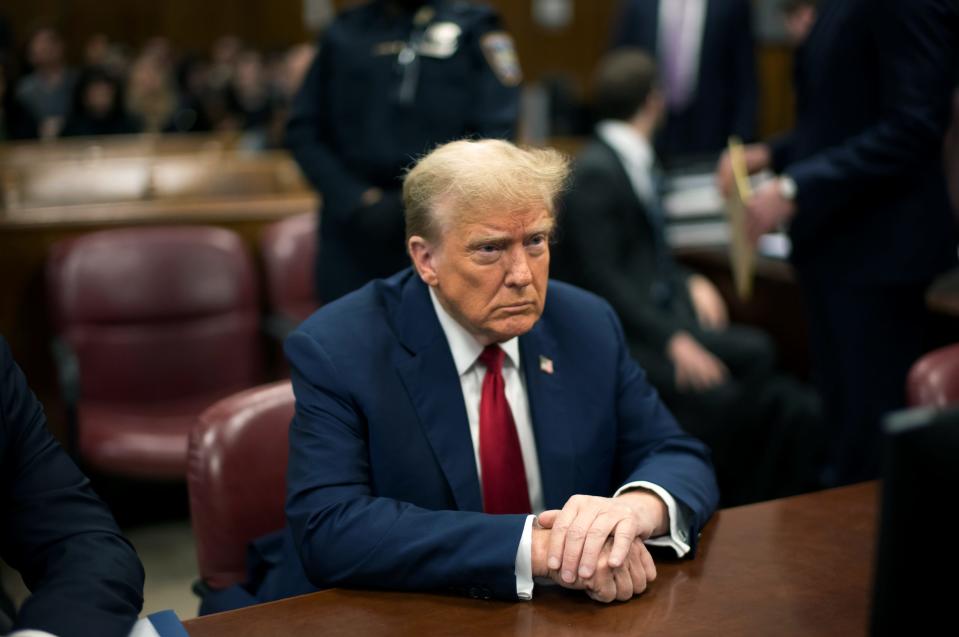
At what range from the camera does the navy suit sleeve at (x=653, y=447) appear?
1671 millimetres

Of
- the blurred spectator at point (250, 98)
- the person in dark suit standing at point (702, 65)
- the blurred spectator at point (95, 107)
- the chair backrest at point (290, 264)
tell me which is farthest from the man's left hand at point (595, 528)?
the blurred spectator at point (250, 98)

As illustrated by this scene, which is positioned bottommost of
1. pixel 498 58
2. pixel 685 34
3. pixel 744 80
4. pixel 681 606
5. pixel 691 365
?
pixel 691 365

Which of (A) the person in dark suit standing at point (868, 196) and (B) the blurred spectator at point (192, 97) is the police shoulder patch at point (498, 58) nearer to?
(A) the person in dark suit standing at point (868, 196)

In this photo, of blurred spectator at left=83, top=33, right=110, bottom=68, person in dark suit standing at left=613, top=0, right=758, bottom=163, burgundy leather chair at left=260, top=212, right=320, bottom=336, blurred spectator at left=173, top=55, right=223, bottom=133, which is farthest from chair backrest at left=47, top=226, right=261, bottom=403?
blurred spectator at left=83, top=33, right=110, bottom=68

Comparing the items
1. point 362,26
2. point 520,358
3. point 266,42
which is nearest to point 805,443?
point 362,26

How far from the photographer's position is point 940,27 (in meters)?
2.50

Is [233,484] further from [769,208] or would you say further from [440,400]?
[769,208]

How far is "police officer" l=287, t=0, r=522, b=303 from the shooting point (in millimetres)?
3121

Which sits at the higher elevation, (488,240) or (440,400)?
(488,240)

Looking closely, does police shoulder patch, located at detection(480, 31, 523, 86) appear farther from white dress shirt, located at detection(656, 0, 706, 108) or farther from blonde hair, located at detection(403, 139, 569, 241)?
white dress shirt, located at detection(656, 0, 706, 108)

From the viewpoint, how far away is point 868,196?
2.69 m

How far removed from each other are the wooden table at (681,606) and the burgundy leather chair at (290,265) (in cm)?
265

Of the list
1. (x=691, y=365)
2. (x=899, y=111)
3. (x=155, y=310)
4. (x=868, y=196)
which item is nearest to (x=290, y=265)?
(x=155, y=310)

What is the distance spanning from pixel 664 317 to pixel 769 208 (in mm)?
870
